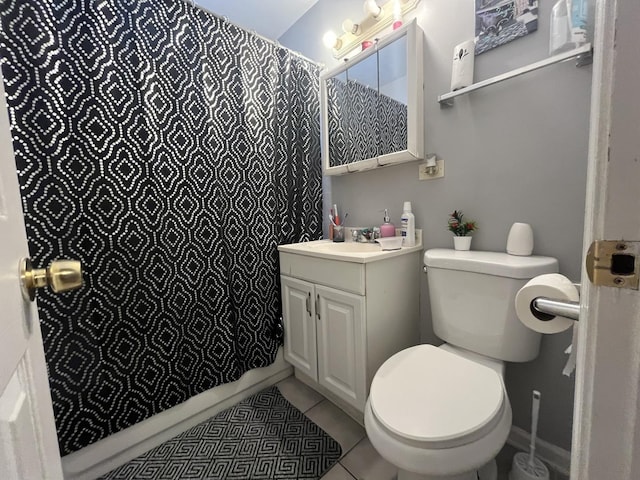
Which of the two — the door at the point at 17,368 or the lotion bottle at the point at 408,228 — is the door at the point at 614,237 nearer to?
the door at the point at 17,368

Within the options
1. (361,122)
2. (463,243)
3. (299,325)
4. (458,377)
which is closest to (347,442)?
(299,325)

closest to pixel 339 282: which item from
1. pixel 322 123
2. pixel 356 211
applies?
pixel 356 211

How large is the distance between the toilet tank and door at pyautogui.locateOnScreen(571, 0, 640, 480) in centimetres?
76

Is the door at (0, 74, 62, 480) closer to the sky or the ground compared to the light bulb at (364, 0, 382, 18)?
closer to the ground

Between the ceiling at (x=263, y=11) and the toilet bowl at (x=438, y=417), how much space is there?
6.77 ft

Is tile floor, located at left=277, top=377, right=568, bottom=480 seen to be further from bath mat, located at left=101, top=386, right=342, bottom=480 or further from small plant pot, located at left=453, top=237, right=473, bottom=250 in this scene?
small plant pot, located at left=453, top=237, right=473, bottom=250

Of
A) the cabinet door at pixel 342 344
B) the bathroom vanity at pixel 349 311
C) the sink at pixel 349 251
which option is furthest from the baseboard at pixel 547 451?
the sink at pixel 349 251

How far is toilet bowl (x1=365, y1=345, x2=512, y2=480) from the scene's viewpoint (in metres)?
0.69

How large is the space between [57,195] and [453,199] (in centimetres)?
154

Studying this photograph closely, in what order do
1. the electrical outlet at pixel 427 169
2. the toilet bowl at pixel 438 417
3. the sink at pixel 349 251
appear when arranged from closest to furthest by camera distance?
the toilet bowl at pixel 438 417
the sink at pixel 349 251
the electrical outlet at pixel 427 169

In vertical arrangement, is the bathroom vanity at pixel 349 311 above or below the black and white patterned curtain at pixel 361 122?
below

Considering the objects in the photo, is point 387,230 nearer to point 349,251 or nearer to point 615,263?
point 349,251

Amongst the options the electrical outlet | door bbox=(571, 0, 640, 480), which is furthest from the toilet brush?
the electrical outlet

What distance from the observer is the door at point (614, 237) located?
0.24 metres
